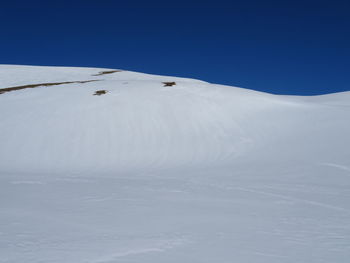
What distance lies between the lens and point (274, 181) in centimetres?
834

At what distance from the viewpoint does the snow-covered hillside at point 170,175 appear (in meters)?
4.02

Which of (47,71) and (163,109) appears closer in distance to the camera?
(163,109)

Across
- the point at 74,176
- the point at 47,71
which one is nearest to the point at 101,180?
→ the point at 74,176

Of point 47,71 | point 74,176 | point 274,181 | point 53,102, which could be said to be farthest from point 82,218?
point 47,71

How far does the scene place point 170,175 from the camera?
31.1ft

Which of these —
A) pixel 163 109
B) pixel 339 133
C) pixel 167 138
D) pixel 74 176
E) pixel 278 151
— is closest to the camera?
pixel 74 176

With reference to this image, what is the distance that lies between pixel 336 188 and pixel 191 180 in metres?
3.51


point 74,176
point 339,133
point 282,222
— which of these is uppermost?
point 339,133

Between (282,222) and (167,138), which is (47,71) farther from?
(282,222)

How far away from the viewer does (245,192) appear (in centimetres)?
718

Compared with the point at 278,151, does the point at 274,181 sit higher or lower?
lower

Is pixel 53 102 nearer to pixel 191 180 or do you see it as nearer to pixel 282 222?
pixel 191 180

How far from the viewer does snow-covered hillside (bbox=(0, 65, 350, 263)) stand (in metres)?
4.02

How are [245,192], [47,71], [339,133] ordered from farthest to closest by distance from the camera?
[47,71] < [339,133] < [245,192]
